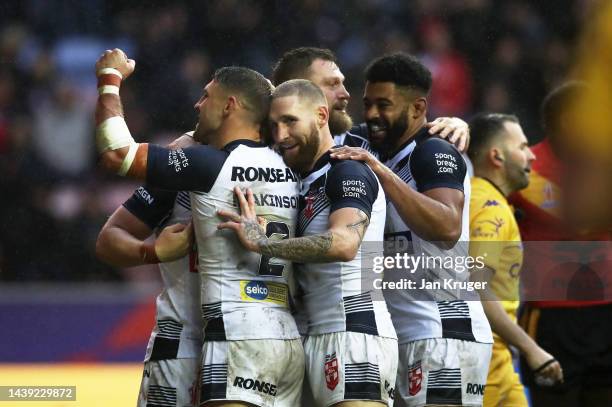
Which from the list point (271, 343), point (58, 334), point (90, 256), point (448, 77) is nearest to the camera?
point (271, 343)

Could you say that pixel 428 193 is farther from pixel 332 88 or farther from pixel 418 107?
pixel 332 88

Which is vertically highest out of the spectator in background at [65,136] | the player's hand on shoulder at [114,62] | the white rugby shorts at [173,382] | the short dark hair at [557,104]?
the spectator in background at [65,136]

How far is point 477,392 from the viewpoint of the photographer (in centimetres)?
512

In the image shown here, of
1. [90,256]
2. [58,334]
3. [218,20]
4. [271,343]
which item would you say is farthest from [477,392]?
[218,20]

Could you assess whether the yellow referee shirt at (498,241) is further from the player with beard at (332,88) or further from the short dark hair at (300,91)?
the short dark hair at (300,91)

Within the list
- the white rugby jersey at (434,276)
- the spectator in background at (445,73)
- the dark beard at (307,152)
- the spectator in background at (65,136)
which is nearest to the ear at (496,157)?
the white rugby jersey at (434,276)

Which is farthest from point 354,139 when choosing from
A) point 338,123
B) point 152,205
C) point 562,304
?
point 562,304

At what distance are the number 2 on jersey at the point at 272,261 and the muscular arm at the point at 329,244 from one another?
17 centimetres

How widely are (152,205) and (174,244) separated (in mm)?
455

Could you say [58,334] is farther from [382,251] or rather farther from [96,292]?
[382,251]

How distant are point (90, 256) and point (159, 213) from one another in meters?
5.18

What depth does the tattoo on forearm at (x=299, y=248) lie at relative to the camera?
4.40m

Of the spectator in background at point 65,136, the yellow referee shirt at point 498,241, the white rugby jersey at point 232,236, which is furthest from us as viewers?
the spectator in background at point 65,136

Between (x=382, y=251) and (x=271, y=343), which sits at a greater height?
(x=382, y=251)
